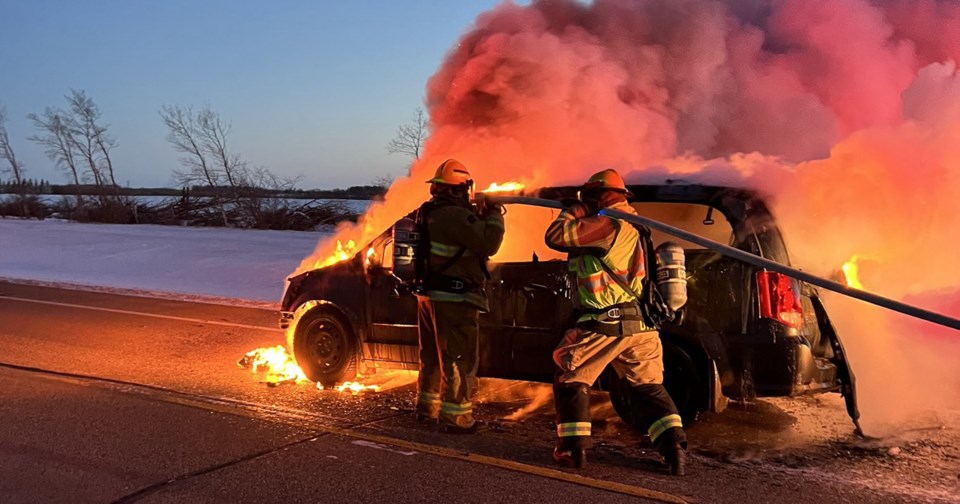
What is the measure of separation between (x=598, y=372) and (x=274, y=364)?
368 centimetres

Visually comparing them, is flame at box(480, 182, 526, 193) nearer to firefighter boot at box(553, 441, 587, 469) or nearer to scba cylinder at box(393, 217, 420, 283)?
scba cylinder at box(393, 217, 420, 283)

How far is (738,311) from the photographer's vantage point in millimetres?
4727

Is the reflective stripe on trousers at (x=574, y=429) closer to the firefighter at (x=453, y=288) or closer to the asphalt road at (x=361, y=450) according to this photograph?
the asphalt road at (x=361, y=450)

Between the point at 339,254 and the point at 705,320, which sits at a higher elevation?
the point at 339,254

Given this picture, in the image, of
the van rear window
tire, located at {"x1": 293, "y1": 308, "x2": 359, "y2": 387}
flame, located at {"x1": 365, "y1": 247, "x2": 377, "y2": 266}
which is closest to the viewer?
the van rear window

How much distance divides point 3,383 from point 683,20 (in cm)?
771

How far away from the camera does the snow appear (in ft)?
49.0

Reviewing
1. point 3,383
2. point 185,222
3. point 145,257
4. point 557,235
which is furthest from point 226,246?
point 557,235

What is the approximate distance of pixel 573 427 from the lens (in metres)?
4.45

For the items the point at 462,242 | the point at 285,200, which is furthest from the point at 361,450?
the point at 285,200

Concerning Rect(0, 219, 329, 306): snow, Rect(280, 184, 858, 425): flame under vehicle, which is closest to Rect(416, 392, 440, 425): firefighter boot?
Rect(280, 184, 858, 425): flame under vehicle

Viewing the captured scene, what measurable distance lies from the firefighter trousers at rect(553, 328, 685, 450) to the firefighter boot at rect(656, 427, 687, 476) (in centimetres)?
7

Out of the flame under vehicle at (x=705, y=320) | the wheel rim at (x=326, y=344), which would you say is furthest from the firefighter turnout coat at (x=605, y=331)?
the wheel rim at (x=326, y=344)

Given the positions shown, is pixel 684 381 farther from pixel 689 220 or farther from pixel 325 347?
pixel 325 347
